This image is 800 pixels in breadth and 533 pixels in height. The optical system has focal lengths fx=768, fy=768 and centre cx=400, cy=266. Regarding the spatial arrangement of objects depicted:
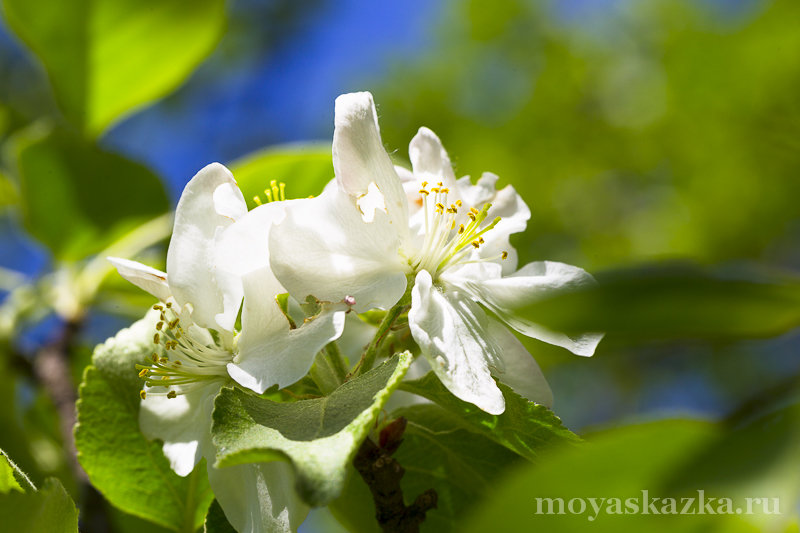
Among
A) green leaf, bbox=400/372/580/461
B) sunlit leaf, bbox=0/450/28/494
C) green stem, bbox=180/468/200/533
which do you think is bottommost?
green stem, bbox=180/468/200/533

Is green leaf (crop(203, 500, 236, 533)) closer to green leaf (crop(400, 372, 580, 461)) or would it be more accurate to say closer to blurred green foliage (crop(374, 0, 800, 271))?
green leaf (crop(400, 372, 580, 461))

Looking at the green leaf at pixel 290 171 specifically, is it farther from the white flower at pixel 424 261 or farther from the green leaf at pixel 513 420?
the green leaf at pixel 513 420

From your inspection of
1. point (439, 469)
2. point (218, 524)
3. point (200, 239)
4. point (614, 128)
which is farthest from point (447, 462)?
point (614, 128)

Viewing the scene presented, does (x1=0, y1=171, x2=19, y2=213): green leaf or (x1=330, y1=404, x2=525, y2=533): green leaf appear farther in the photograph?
(x1=0, y1=171, x2=19, y2=213): green leaf

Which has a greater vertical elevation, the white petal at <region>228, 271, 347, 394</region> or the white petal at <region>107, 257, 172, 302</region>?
the white petal at <region>107, 257, 172, 302</region>

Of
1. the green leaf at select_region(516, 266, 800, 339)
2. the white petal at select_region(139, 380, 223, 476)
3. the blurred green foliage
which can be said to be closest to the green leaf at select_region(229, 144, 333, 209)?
the white petal at select_region(139, 380, 223, 476)

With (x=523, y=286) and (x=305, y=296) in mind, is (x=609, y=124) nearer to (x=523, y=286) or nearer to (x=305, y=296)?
(x=523, y=286)
